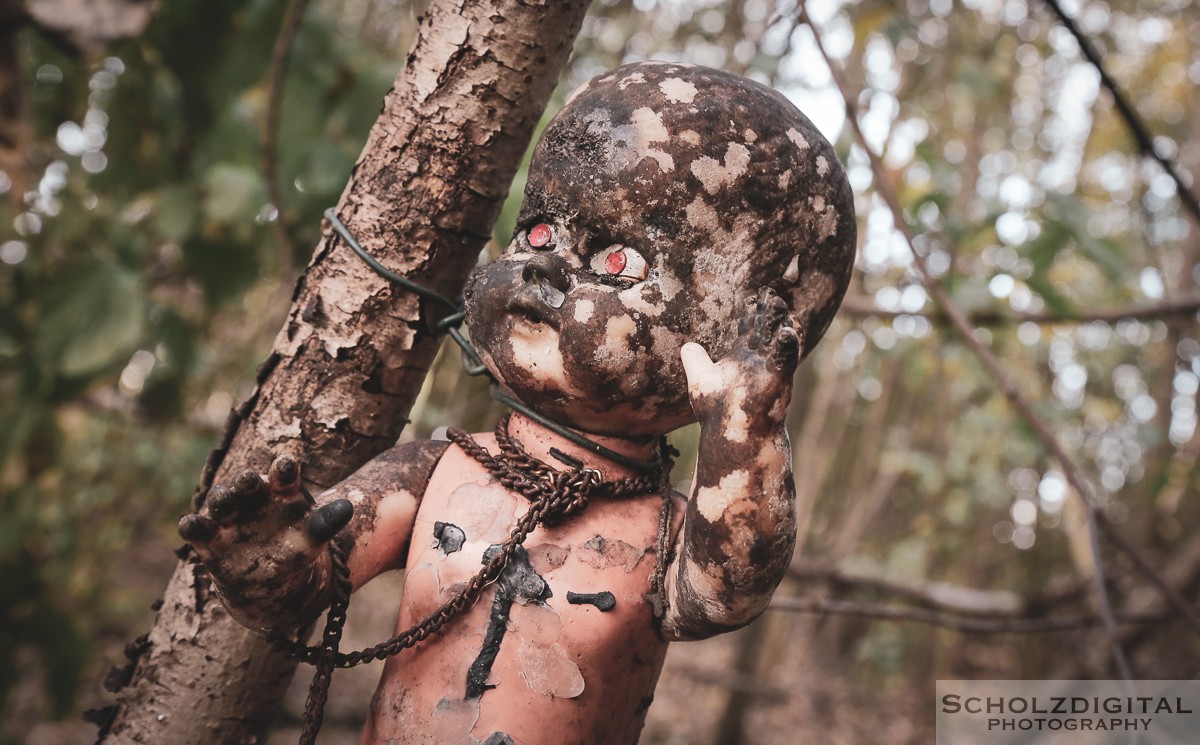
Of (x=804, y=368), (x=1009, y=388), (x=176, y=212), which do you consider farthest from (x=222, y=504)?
(x=804, y=368)

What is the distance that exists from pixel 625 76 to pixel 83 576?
2807mm

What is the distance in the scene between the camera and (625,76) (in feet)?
2.73

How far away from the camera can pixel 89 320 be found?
5.16 ft

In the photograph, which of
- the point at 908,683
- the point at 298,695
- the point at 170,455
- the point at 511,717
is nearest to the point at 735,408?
the point at 511,717

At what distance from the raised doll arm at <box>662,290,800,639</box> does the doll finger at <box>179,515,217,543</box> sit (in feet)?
1.28

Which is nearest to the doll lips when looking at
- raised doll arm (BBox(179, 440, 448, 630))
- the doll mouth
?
the doll mouth

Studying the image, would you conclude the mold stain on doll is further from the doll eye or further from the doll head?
the doll eye

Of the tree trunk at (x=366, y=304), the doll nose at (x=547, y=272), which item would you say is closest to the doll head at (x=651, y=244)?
the doll nose at (x=547, y=272)

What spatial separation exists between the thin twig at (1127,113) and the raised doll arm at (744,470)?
0.55 m

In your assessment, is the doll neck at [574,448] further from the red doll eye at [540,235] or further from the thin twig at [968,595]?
the thin twig at [968,595]

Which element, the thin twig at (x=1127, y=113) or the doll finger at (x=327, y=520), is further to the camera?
the thin twig at (x=1127, y=113)

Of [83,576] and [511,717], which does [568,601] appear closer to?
[511,717]

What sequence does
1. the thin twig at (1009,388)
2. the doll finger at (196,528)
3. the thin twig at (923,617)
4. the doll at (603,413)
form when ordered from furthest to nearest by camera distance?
1. the thin twig at (923,617)
2. the thin twig at (1009,388)
3. the doll at (603,413)
4. the doll finger at (196,528)

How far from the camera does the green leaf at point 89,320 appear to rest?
1.54m
